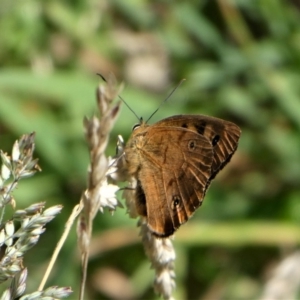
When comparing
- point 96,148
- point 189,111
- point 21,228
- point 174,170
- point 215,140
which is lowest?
point 189,111

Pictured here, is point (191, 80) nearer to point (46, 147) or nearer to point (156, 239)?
point (46, 147)

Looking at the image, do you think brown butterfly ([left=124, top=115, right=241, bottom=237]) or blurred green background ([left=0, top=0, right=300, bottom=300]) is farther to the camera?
blurred green background ([left=0, top=0, right=300, bottom=300])

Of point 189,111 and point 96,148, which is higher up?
point 96,148

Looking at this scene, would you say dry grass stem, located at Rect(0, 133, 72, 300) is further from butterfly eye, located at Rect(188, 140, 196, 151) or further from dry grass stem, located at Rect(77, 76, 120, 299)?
butterfly eye, located at Rect(188, 140, 196, 151)

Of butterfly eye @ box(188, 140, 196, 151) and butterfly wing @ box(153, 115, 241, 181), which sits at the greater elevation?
butterfly wing @ box(153, 115, 241, 181)

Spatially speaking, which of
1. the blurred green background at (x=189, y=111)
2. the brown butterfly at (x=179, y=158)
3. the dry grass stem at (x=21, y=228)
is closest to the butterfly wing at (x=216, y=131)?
the brown butterfly at (x=179, y=158)

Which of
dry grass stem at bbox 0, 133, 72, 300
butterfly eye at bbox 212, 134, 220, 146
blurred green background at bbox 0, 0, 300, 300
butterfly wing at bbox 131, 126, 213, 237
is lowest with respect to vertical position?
blurred green background at bbox 0, 0, 300, 300


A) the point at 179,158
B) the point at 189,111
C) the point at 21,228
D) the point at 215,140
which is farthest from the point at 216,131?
the point at 189,111

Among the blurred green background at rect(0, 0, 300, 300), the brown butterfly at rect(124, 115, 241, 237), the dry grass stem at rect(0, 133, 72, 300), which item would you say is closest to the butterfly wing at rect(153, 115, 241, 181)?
the brown butterfly at rect(124, 115, 241, 237)

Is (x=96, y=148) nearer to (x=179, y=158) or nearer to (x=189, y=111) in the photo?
(x=179, y=158)
